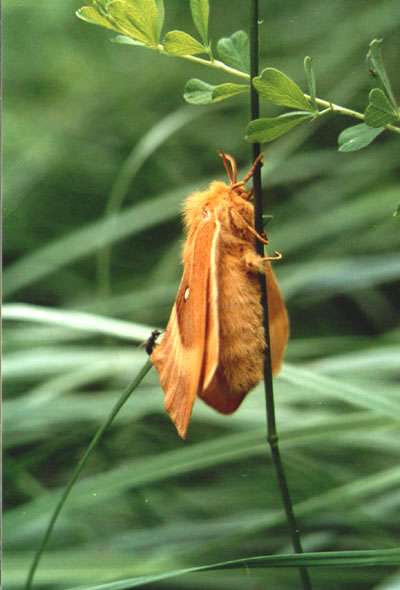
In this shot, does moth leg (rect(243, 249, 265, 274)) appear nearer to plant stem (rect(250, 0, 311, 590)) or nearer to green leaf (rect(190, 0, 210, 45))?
plant stem (rect(250, 0, 311, 590))

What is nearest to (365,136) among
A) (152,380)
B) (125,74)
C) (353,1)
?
(353,1)

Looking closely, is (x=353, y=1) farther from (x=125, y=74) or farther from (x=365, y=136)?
(x=125, y=74)

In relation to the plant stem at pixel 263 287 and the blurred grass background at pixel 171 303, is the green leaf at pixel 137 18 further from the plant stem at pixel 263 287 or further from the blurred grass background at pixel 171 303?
the blurred grass background at pixel 171 303

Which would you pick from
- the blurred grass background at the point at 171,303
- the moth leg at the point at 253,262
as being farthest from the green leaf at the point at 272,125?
the blurred grass background at the point at 171,303

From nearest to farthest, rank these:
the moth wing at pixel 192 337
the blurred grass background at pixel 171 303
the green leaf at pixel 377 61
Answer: the green leaf at pixel 377 61
the moth wing at pixel 192 337
the blurred grass background at pixel 171 303

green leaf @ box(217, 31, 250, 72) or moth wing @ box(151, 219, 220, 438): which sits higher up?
green leaf @ box(217, 31, 250, 72)

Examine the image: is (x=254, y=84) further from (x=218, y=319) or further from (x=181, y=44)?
(x=218, y=319)

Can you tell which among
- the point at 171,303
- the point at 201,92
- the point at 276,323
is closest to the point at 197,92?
the point at 201,92

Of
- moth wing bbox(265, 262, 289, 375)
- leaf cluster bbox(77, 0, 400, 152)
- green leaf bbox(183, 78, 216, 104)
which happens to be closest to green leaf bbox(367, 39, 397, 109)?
leaf cluster bbox(77, 0, 400, 152)
